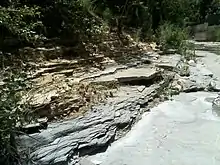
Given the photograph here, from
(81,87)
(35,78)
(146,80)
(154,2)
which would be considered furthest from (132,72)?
(154,2)

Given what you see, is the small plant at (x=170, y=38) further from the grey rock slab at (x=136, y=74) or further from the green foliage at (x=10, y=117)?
the green foliage at (x=10, y=117)

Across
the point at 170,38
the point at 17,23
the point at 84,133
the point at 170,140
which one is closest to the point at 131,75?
the point at 17,23

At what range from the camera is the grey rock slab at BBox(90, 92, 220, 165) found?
16.2 ft

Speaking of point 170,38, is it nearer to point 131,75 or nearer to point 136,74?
point 136,74

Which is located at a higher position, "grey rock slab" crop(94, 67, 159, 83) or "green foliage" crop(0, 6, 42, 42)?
"green foliage" crop(0, 6, 42, 42)

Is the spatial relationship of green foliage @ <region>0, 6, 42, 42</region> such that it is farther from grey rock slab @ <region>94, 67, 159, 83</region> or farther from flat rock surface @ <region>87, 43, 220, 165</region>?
flat rock surface @ <region>87, 43, 220, 165</region>

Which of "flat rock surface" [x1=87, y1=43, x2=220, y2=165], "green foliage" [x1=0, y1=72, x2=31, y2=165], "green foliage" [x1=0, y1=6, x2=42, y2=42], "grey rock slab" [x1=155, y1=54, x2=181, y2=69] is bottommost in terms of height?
"flat rock surface" [x1=87, y1=43, x2=220, y2=165]

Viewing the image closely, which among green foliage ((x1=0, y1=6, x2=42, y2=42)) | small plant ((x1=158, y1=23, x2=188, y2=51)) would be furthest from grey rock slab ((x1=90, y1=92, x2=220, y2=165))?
small plant ((x1=158, y1=23, x2=188, y2=51))

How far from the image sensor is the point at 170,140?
5.61 metres

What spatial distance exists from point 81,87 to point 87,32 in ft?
7.64

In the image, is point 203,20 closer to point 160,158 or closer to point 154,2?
point 154,2

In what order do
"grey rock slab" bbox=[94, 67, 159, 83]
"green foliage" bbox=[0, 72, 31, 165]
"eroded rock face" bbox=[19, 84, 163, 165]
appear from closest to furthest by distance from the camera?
"green foliage" bbox=[0, 72, 31, 165] → "eroded rock face" bbox=[19, 84, 163, 165] → "grey rock slab" bbox=[94, 67, 159, 83]

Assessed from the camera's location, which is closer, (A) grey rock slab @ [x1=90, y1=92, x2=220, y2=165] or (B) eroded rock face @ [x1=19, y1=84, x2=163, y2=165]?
(B) eroded rock face @ [x1=19, y1=84, x2=163, y2=165]

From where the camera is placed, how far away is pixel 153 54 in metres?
11.8
